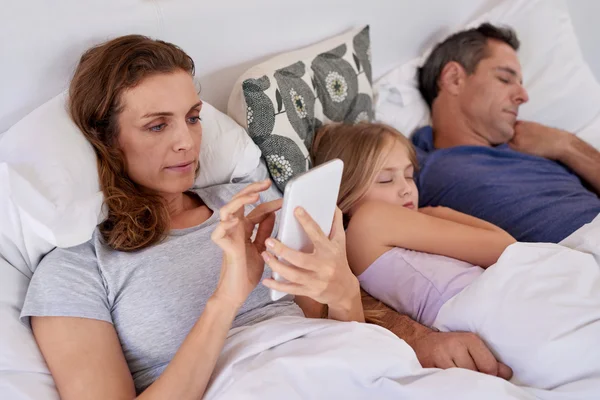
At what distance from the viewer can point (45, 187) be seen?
1019 mm

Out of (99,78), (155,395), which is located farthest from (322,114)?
(155,395)

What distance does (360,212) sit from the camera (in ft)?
4.08

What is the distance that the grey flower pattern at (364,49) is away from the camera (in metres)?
1.71

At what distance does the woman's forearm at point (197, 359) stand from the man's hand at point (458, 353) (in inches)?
15.0

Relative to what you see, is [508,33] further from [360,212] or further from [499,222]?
[360,212]

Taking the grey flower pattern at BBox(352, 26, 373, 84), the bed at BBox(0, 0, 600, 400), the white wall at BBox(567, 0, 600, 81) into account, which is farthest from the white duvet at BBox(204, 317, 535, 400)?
the white wall at BBox(567, 0, 600, 81)

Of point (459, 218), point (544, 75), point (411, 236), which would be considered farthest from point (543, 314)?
point (544, 75)

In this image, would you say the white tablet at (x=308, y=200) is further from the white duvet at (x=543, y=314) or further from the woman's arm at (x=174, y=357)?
the white duvet at (x=543, y=314)

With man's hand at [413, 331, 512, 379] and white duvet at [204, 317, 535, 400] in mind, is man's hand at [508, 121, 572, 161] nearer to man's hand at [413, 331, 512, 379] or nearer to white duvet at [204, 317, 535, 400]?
man's hand at [413, 331, 512, 379]

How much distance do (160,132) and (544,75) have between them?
1463 mm

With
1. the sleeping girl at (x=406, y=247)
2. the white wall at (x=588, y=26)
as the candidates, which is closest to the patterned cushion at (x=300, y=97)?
the sleeping girl at (x=406, y=247)

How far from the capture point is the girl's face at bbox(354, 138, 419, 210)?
52.9 inches

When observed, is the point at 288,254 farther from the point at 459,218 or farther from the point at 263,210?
the point at 459,218

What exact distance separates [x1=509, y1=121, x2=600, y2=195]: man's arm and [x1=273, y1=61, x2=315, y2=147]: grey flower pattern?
2.34ft
